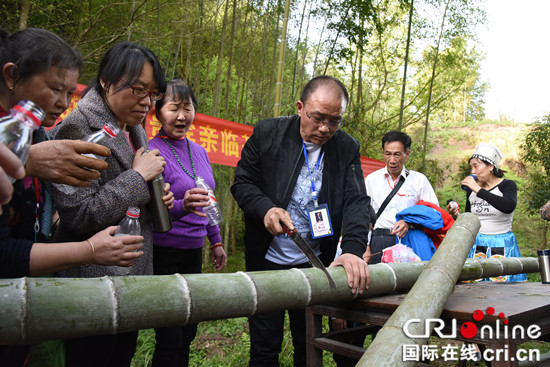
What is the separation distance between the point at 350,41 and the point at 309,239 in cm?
740

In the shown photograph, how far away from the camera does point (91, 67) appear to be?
6.69 meters

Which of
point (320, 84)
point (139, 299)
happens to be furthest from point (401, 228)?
point (139, 299)

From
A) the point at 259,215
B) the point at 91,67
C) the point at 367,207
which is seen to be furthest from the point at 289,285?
the point at 91,67

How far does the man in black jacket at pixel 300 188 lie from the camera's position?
2199mm

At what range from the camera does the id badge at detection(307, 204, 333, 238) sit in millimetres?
2186

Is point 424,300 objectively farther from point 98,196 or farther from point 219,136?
point 219,136

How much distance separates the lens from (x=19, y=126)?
97 centimetres

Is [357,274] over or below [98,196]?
below

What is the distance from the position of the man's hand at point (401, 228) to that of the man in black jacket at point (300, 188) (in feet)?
3.53

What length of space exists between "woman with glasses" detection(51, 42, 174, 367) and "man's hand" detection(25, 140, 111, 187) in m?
0.27

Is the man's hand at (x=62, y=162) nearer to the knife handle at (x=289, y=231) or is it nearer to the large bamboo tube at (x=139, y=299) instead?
the large bamboo tube at (x=139, y=299)

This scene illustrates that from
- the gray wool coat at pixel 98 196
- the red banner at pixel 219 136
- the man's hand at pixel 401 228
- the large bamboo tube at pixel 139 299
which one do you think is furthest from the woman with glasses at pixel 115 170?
the red banner at pixel 219 136

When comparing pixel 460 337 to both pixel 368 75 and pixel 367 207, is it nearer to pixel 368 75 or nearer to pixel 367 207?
pixel 367 207

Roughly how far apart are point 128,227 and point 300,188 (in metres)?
1.05
